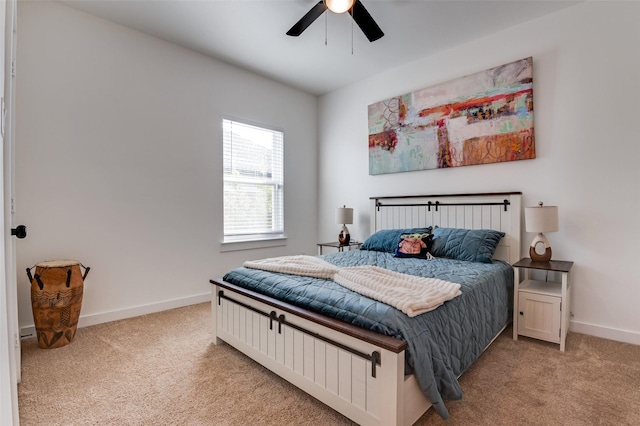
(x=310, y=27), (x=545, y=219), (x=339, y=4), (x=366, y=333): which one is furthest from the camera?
(x=310, y=27)

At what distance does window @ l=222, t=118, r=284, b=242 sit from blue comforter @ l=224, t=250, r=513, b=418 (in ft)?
5.37

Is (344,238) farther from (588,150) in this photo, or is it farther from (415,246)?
(588,150)

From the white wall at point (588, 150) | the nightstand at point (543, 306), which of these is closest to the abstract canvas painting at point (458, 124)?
the white wall at point (588, 150)

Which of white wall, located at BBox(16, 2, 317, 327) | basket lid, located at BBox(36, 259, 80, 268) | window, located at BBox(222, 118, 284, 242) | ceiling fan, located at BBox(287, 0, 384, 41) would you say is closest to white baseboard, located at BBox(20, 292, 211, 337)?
white wall, located at BBox(16, 2, 317, 327)

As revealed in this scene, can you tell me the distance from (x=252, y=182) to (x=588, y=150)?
11.3ft

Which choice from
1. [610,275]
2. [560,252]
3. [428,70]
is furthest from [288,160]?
[610,275]

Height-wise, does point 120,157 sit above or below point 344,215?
Answer: above

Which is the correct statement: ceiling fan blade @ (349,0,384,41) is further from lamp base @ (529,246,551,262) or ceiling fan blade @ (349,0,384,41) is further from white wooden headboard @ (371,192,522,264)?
lamp base @ (529,246,551,262)

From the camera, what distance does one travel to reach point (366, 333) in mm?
1490

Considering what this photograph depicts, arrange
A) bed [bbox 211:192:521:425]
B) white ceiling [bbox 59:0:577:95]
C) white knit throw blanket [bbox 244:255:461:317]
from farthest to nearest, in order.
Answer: white ceiling [bbox 59:0:577:95], white knit throw blanket [bbox 244:255:461:317], bed [bbox 211:192:521:425]

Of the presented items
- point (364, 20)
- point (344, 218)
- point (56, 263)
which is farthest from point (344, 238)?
point (56, 263)

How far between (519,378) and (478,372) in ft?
0.77

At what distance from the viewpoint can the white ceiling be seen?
2.74 metres

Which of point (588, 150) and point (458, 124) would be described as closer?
point (588, 150)
